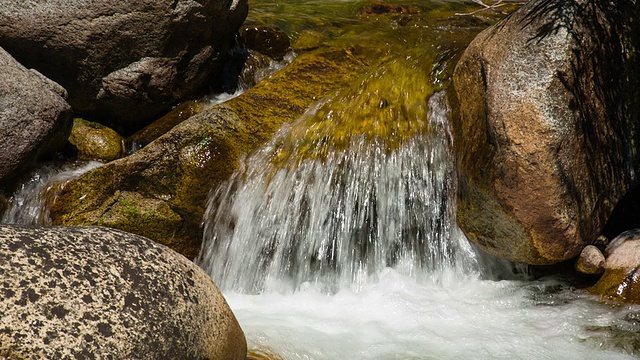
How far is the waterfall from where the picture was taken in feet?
19.0

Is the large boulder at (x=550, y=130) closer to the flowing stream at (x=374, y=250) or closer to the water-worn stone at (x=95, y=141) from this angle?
the flowing stream at (x=374, y=250)

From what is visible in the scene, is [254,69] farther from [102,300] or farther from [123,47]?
[102,300]

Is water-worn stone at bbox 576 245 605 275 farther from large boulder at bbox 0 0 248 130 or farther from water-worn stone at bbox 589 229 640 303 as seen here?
large boulder at bbox 0 0 248 130

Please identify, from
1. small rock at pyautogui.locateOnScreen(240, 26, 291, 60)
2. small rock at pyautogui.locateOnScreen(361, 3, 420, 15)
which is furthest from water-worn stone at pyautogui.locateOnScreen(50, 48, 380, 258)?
small rock at pyautogui.locateOnScreen(361, 3, 420, 15)

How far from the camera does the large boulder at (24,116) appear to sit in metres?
5.77

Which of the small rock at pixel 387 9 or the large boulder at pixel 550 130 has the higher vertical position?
the small rock at pixel 387 9

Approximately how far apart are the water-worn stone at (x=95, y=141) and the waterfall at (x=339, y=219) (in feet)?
5.65

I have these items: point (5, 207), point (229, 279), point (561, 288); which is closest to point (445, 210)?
point (561, 288)

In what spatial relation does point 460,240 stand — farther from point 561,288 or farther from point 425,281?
point 561,288

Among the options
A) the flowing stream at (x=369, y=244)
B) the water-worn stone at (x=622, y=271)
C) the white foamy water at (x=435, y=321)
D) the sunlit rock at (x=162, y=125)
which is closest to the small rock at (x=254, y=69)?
the sunlit rock at (x=162, y=125)

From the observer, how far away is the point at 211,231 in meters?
6.05

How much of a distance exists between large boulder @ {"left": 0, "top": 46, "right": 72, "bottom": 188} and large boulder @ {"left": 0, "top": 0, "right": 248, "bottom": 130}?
18.2 inches

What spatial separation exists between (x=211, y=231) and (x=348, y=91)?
2.18 meters

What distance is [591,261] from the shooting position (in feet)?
17.0
